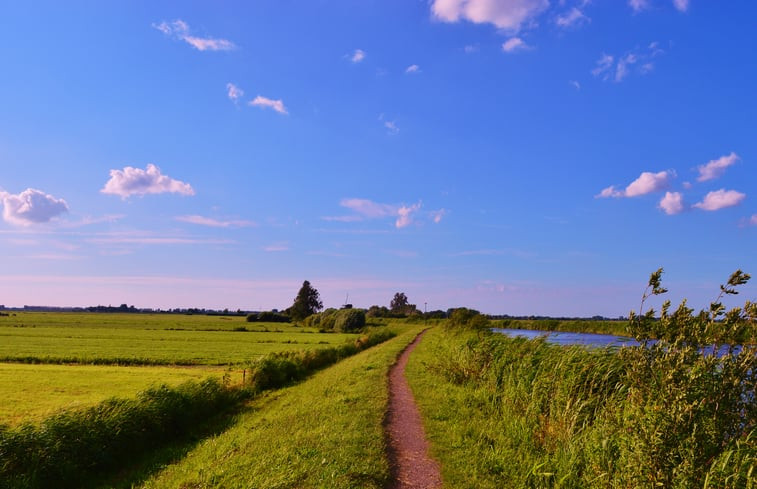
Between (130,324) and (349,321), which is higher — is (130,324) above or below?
below

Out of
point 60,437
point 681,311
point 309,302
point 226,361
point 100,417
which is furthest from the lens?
point 309,302

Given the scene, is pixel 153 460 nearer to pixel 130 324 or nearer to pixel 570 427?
pixel 570 427

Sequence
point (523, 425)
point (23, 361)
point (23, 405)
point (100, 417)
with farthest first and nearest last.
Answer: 1. point (23, 361)
2. point (23, 405)
3. point (100, 417)
4. point (523, 425)

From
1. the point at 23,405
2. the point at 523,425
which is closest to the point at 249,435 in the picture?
the point at 523,425

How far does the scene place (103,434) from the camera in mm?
14750

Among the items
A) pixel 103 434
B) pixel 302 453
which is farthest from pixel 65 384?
pixel 302 453

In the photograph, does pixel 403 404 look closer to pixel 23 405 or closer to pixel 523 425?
pixel 523 425

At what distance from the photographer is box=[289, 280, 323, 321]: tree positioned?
501 feet

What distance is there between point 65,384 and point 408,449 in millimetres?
27845

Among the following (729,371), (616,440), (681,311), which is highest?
(681,311)

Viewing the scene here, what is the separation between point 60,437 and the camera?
1334 cm

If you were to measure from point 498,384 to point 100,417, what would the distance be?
46.1ft

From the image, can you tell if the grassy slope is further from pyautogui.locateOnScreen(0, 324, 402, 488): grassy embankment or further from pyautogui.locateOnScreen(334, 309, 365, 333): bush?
pyautogui.locateOnScreen(334, 309, 365, 333): bush

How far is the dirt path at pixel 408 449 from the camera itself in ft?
28.8
